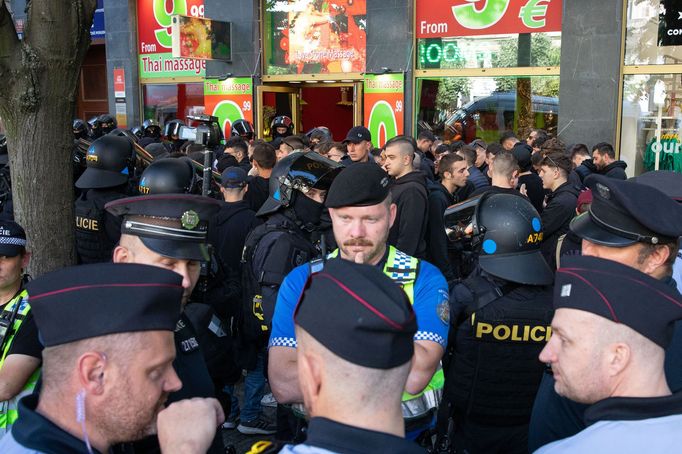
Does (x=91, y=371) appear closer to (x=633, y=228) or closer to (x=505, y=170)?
(x=633, y=228)

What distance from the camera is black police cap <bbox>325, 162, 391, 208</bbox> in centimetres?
329

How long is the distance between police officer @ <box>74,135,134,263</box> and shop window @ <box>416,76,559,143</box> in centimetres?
949

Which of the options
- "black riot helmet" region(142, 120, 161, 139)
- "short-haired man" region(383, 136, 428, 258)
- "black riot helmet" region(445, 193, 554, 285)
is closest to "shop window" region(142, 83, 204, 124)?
"black riot helmet" region(142, 120, 161, 139)

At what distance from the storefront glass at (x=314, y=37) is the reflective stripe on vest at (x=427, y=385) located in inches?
490

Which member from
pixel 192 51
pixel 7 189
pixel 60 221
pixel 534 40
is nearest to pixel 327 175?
pixel 60 221

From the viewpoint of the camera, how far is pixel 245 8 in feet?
53.5

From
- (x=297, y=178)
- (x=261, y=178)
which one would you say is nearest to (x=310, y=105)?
(x=261, y=178)

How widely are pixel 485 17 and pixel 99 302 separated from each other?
13.1 meters

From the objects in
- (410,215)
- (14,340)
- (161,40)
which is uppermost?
(161,40)

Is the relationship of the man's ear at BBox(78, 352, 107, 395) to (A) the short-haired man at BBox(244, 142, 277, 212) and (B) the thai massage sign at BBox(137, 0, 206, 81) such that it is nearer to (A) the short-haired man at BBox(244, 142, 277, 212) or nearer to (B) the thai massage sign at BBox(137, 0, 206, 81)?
(A) the short-haired man at BBox(244, 142, 277, 212)

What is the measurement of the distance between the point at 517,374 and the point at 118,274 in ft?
7.35

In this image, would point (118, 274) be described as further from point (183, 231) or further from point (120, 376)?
point (183, 231)

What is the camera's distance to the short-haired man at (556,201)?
21.4ft

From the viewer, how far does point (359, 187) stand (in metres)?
3.30
